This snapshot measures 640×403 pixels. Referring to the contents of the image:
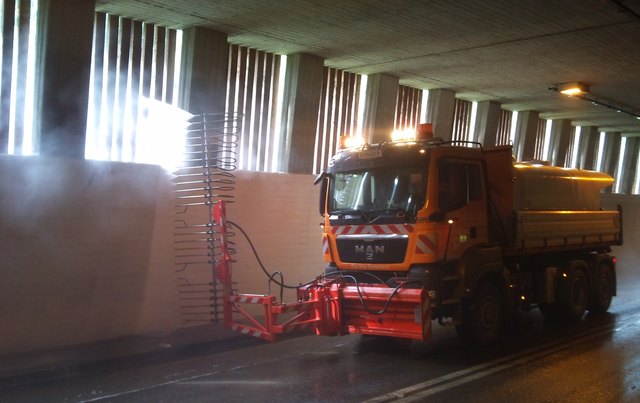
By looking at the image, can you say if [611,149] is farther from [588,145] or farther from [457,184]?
[457,184]

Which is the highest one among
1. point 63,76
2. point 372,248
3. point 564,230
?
point 63,76

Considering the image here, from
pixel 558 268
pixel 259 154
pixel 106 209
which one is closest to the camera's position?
pixel 106 209

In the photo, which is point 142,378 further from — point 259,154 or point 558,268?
point 558,268

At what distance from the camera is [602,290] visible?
11.5 meters

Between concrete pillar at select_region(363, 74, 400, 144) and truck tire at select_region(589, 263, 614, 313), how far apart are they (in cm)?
539

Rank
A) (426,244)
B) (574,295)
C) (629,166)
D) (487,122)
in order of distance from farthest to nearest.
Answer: (629,166), (487,122), (574,295), (426,244)

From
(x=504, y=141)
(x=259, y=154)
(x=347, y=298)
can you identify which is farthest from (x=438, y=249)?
(x=504, y=141)

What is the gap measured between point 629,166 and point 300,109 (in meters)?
16.8

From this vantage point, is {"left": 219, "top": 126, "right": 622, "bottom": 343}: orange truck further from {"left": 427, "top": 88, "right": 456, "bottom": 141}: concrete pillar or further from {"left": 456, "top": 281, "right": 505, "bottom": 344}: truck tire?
{"left": 427, "top": 88, "right": 456, "bottom": 141}: concrete pillar

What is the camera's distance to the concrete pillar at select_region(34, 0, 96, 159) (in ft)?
27.3

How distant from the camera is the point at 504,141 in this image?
18422 millimetres

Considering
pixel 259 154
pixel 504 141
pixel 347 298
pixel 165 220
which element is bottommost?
pixel 347 298

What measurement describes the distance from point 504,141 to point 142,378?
47.8ft

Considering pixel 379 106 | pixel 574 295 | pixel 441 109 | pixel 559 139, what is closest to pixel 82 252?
pixel 379 106
